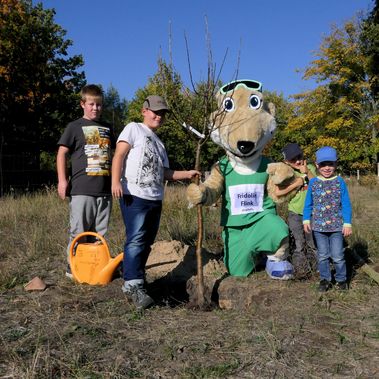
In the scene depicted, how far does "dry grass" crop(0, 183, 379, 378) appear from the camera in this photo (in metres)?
2.32

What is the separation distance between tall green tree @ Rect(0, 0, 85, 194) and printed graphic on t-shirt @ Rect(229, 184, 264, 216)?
11913mm

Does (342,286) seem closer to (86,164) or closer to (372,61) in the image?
(86,164)

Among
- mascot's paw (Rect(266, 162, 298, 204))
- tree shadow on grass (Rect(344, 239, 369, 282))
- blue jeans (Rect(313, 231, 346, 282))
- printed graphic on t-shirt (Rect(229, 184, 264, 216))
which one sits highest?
mascot's paw (Rect(266, 162, 298, 204))

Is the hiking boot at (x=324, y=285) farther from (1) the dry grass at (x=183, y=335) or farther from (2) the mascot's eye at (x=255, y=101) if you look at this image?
Result: (2) the mascot's eye at (x=255, y=101)

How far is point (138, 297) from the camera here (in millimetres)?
3402

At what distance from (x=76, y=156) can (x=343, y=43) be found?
2248cm

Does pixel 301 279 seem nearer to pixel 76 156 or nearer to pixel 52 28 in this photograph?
pixel 76 156

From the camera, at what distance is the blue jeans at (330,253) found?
12.3 ft

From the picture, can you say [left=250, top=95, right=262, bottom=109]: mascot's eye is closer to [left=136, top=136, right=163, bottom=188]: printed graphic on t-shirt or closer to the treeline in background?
[left=136, top=136, right=163, bottom=188]: printed graphic on t-shirt

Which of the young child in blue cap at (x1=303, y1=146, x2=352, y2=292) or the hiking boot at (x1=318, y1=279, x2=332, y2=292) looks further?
the young child in blue cap at (x1=303, y1=146, x2=352, y2=292)

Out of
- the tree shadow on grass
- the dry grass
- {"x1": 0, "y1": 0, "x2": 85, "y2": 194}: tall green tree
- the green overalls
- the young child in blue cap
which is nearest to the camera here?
the dry grass

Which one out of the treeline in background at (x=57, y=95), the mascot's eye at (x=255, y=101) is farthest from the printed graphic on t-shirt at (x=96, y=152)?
the treeline in background at (x=57, y=95)

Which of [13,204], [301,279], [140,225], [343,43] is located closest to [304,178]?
[301,279]

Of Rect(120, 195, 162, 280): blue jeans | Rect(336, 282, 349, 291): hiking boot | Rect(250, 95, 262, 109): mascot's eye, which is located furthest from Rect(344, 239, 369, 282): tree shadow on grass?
Rect(120, 195, 162, 280): blue jeans
